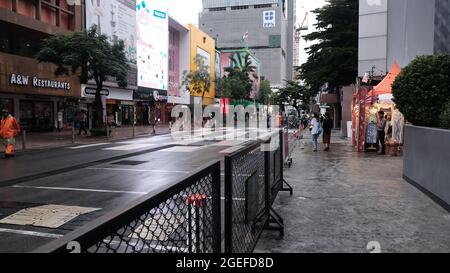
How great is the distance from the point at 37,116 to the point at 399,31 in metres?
25.6

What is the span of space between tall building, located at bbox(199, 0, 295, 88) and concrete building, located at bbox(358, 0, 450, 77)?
5847 inches

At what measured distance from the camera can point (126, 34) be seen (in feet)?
135

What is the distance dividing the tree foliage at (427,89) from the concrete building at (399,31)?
7.22 ft

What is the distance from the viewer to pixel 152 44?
48.6m

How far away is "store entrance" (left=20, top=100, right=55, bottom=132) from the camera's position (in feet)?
98.3

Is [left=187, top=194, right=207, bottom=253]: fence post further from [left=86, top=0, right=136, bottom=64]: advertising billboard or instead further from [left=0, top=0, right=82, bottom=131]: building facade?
[left=86, top=0, right=136, bottom=64]: advertising billboard

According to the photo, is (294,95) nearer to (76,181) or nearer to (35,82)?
(35,82)

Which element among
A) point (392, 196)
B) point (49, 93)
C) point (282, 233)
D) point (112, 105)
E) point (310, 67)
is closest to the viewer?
point (282, 233)

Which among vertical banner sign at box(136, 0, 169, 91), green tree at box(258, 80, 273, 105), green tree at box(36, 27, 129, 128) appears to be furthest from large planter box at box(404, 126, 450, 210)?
green tree at box(258, 80, 273, 105)

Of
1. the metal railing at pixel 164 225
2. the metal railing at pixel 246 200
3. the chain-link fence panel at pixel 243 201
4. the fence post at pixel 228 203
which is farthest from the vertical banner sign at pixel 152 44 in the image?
the metal railing at pixel 164 225

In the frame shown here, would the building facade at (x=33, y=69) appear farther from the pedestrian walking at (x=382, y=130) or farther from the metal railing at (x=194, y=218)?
the metal railing at (x=194, y=218)

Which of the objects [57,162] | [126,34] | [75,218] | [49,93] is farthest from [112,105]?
[75,218]

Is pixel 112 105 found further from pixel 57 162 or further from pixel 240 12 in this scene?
pixel 240 12

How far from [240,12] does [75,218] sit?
179093mm
